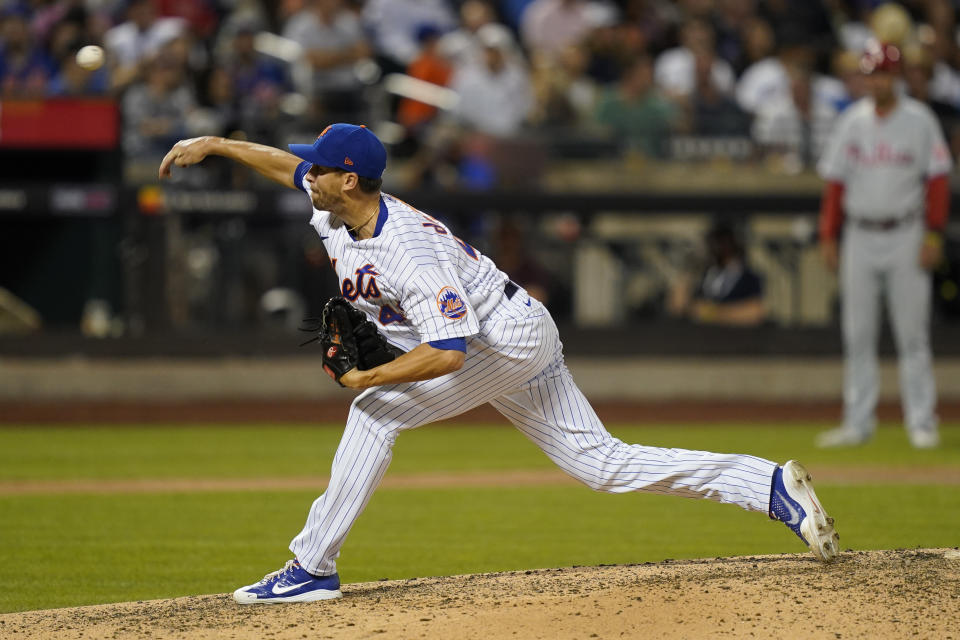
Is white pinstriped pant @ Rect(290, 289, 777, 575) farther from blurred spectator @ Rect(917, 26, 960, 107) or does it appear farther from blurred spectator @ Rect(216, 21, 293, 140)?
blurred spectator @ Rect(917, 26, 960, 107)

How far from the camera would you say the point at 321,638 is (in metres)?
4.17

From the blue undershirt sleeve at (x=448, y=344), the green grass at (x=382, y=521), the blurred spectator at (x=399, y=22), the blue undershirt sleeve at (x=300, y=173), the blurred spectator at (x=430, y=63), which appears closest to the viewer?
the blue undershirt sleeve at (x=448, y=344)

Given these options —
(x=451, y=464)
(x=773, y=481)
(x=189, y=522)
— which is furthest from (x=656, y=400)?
(x=773, y=481)

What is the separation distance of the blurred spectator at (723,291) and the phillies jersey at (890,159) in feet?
7.94

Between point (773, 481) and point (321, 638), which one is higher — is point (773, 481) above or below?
above

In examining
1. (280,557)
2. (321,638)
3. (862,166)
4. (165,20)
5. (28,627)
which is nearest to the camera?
(321,638)

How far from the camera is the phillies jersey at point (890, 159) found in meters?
9.21

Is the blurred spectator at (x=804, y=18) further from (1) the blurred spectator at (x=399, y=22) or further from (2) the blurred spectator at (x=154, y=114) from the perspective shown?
(2) the blurred spectator at (x=154, y=114)

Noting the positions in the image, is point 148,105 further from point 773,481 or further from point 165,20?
point 773,481

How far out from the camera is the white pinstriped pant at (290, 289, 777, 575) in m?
4.64

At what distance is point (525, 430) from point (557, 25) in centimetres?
1072

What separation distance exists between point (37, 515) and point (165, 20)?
7.95m

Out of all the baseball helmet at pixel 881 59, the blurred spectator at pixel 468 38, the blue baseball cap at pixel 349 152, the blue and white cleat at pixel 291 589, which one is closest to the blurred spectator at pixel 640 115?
the blurred spectator at pixel 468 38

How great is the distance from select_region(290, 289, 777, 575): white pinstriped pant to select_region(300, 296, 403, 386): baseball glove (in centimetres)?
18
